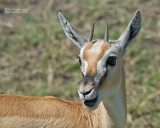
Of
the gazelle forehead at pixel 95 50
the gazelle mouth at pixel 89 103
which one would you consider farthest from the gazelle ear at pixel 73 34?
the gazelle mouth at pixel 89 103

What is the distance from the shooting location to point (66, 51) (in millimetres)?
8578

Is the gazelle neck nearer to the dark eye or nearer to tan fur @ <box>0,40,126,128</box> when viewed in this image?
tan fur @ <box>0,40,126,128</box>

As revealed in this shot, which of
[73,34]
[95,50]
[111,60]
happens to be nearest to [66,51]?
[73,34]

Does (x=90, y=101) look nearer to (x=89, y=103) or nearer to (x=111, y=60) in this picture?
(x=89, y=103)

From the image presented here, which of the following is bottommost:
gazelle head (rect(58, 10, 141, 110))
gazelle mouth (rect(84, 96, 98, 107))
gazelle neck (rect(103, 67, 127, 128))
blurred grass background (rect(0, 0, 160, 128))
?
blurred grass background (rect(0, 0, 160, 128))

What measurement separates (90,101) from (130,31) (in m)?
1.16

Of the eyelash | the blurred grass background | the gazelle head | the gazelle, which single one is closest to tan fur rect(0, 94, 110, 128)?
the gazelle

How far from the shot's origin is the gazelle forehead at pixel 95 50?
4.46 m

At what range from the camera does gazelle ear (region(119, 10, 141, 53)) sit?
4.84 metres

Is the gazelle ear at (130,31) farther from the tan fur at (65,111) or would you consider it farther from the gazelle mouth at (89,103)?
the gazelle mouth at (89,103)

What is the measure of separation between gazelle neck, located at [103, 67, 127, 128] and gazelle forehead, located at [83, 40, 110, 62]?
573 millimetres

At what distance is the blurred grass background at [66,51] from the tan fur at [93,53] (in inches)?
110

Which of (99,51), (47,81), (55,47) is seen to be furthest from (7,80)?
(99,51)

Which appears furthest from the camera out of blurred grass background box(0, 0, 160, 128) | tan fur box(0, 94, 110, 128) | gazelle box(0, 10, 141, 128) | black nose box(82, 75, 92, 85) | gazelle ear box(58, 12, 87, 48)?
blurred grass background box(0, 0, 160, 128)
